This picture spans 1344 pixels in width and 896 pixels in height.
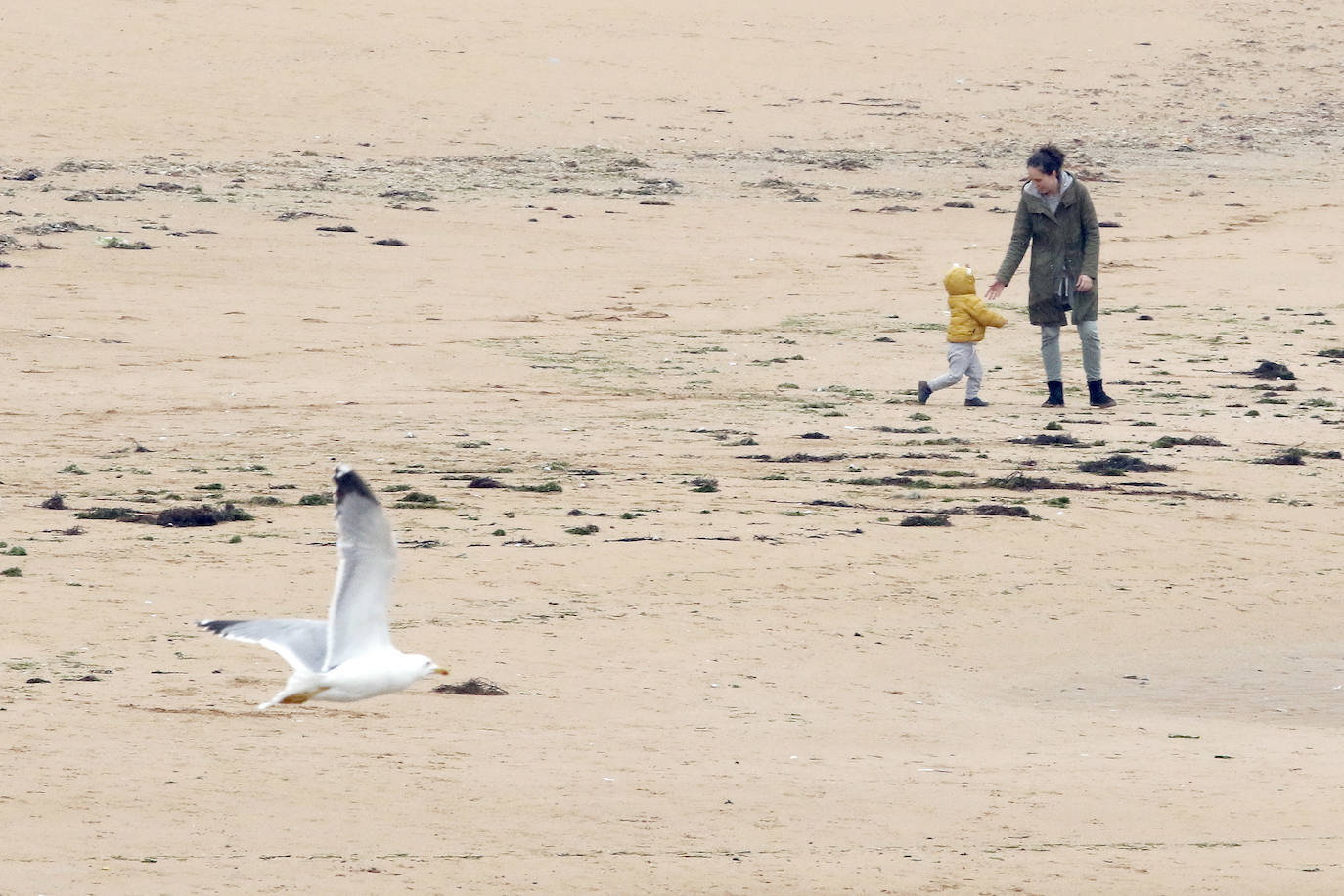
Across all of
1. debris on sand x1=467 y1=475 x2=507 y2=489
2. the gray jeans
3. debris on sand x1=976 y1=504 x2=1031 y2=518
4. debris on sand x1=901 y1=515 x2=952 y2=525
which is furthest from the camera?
the gray jeans

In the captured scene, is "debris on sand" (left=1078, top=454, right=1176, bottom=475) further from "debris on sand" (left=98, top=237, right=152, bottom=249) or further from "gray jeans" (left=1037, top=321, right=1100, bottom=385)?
"debris on sand" (left=98, top=237, right=152, bottom=249)

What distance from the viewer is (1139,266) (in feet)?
65.3

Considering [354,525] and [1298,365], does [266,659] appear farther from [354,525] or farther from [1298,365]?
[1298,365]

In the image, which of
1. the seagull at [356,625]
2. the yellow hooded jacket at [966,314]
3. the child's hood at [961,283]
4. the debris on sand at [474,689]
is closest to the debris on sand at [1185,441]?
the yellow hooded jacket at [966,314]

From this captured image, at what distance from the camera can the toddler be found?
523 inches

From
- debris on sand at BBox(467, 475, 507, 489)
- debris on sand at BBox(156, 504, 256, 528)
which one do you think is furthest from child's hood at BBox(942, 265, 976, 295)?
debris on sand at BBox(156, 504, 256, 528)

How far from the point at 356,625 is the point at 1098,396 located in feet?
28.9

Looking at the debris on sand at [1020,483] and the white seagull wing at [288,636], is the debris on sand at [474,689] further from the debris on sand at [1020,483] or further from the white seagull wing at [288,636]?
the debris on sand at [1020,483]

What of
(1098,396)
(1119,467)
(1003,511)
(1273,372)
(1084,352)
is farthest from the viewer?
(1273,372)

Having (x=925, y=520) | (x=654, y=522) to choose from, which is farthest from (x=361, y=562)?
(x=925, y=520)

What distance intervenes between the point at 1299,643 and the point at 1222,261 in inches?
462

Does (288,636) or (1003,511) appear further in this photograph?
(1003,511)

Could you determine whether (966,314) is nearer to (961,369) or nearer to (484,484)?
(961,369)

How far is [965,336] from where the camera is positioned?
13.3 m
